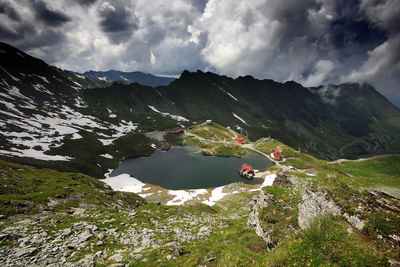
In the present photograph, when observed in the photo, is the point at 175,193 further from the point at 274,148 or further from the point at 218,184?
the point at 274,148

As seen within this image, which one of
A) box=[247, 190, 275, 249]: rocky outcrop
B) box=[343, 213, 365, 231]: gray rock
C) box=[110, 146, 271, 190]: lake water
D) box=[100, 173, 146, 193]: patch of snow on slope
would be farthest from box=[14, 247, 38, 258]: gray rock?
box=[110, 146, 271, 190]: lake water

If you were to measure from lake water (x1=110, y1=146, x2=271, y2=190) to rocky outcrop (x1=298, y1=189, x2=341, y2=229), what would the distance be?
65.0m

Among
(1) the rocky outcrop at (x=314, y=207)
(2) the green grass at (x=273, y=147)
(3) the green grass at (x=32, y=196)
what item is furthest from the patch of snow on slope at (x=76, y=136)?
(2) the green grass at (x=273, y=147)

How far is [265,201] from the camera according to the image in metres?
17.6

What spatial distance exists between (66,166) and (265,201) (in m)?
89.7

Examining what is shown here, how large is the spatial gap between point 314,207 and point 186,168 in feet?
290

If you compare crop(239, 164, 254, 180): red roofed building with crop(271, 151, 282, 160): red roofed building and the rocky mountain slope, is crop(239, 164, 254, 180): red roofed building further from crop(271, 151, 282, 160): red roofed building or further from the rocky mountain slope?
the rocky mountain slope

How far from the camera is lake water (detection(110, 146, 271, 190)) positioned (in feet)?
266

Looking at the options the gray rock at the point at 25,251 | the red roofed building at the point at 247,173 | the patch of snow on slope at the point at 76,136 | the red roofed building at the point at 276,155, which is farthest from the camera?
the red roofed building at the point at 276,155

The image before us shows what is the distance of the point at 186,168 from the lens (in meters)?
98.2

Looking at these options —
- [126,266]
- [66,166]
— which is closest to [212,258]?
[126,266]

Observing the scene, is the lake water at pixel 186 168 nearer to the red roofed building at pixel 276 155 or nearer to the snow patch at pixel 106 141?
the red roofed building at pixel 276 155

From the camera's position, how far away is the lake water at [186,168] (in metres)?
81.1

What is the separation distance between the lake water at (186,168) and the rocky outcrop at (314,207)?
2560 inches
